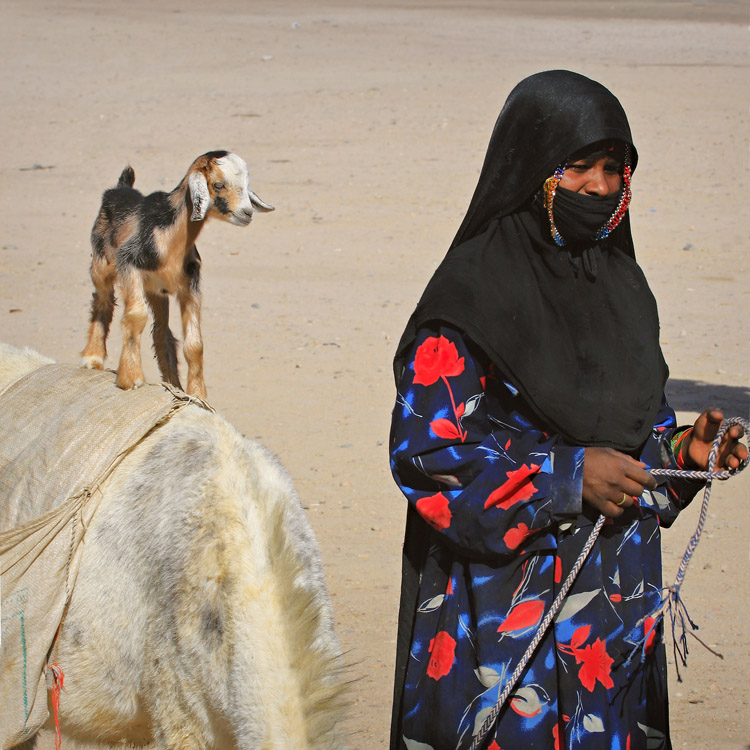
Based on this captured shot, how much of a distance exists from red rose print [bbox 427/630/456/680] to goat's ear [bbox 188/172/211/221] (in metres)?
1.47

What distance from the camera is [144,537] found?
2.73m

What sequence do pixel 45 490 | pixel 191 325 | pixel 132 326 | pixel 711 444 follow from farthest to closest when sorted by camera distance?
pixel 191 325 → pixel 132 326 → pixel 45 490 → pixel 711 444

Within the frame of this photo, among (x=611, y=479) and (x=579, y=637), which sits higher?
(x=611, y=479)

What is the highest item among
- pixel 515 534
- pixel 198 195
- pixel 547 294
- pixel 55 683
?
pixel 198 195

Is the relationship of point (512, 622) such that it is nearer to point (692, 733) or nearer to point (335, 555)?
point (692, 733)

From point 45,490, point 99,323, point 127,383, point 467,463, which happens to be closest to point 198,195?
point 127,383

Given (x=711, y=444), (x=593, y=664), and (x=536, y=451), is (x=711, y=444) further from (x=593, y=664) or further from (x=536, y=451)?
(x=593, y=664)

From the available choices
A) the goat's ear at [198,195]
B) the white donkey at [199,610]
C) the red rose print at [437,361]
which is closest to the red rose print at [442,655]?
the white donkey at [199,610]

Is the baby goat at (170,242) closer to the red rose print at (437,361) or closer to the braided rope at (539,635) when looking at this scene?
the red rose print at (437,361)

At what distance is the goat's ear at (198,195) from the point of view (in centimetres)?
307

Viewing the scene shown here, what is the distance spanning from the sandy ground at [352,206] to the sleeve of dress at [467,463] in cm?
163

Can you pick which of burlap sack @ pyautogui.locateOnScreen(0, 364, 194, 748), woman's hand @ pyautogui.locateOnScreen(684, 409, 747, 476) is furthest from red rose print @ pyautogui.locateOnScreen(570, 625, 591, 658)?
burlap sack @ pyautogui.locateOnScreen(0, 364, 194, 748)

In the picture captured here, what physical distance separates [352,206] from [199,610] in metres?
9.89

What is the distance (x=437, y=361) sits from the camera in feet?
7.13
